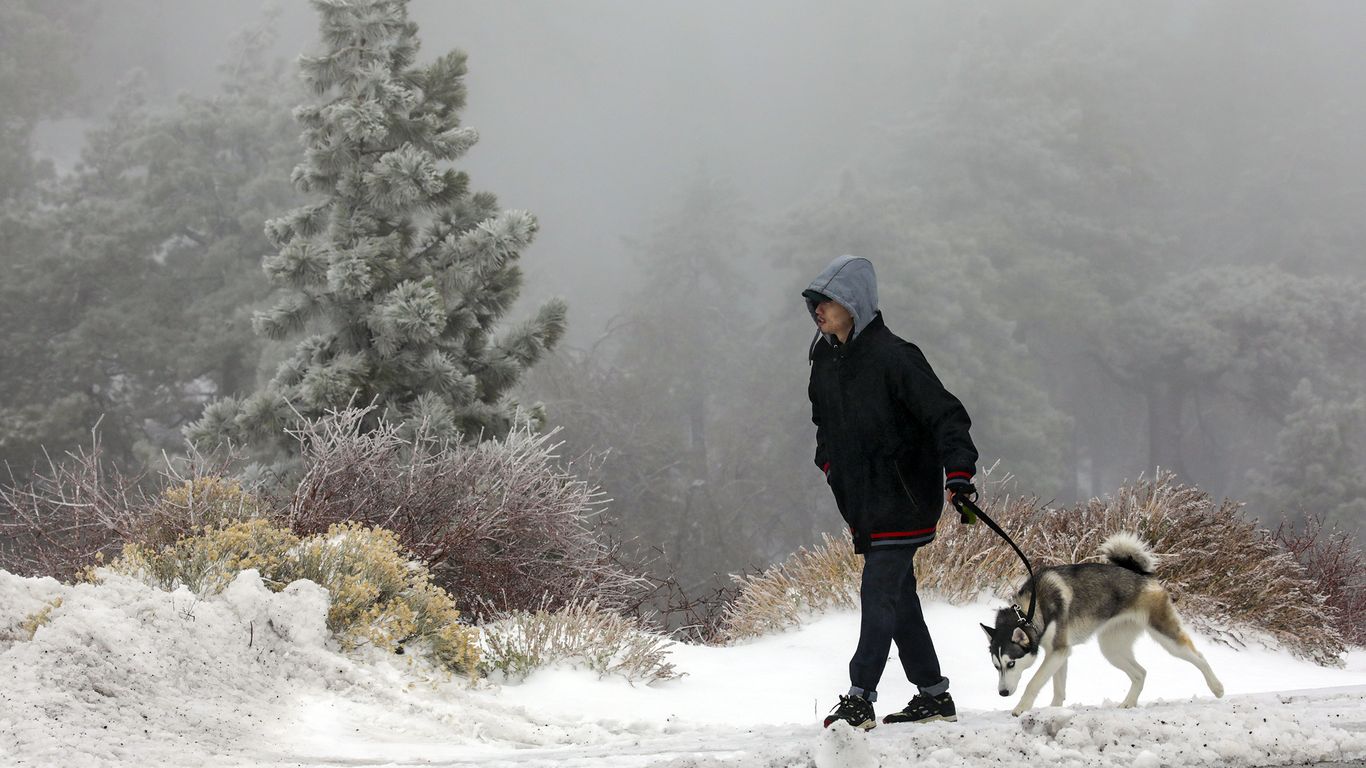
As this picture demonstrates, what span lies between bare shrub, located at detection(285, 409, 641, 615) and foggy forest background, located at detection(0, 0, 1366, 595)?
1229cm

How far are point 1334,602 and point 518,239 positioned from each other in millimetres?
9435

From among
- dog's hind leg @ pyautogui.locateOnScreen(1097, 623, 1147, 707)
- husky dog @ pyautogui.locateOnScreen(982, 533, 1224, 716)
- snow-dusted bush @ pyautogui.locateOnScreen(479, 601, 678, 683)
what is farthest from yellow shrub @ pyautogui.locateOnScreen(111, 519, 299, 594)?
dog's hind leg @ pyautogui.locateOnScreen(1097, 623, 1147, 707)

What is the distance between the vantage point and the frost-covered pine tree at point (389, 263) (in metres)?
12.3

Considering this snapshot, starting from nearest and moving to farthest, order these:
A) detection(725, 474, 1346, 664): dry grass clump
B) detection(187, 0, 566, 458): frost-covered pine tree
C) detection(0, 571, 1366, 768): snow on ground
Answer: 1. detection(0, 571, 1366, 768): snow on ground
2. detection(725, 474, 1346, 664): dry grass clump
3. detection(187, 0, 566, 458): frost-covered pine tree

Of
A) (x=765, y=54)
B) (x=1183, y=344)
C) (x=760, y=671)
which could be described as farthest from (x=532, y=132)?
(x=760, y=671)

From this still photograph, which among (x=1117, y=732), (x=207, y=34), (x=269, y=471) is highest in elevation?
(x=207, y=34)

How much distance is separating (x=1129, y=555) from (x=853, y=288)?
1809 mm

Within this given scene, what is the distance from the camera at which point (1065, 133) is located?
50.5 m

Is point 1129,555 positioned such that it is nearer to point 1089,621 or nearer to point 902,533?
point 1089,621

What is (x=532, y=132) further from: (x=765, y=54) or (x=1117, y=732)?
(x=1117, y=732)

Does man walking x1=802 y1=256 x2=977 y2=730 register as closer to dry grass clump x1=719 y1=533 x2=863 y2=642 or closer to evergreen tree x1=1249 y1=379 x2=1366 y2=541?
dry grass clump x1=719 y1=533 x2=863 y2=642

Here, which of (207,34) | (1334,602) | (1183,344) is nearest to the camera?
(1334,602)

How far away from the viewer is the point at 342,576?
573 centimetres

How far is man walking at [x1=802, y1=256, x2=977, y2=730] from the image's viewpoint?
4406mm
